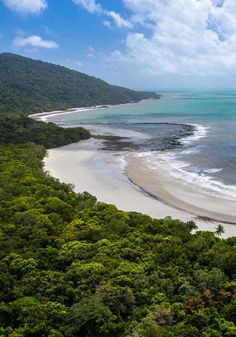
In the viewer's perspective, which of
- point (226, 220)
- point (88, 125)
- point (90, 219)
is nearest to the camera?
point (90, 219)

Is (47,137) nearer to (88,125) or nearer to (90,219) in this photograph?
(88,125)

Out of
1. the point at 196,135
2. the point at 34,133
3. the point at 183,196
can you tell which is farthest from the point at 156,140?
the point at 183,196

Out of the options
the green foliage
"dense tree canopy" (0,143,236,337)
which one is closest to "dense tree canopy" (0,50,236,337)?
"dense tree canopy" (0,143,236,337)

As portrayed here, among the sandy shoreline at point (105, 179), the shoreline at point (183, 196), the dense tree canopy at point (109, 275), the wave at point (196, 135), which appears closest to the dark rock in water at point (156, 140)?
the wave at point (196, 135)

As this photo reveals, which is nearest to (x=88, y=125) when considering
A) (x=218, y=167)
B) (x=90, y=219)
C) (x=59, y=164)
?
(x=59, y=164)

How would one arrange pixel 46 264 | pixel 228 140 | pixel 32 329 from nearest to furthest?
pixel 32 329
pixel 46 264
pixel 228 140

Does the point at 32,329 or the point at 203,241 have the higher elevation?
the point at 203,241

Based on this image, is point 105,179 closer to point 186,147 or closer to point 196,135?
point 186,147

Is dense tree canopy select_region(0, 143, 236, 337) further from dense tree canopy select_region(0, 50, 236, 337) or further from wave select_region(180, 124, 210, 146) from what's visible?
wave select_region(180, 124, 210, 146)

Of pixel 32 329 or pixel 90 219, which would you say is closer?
pixel 32 329
